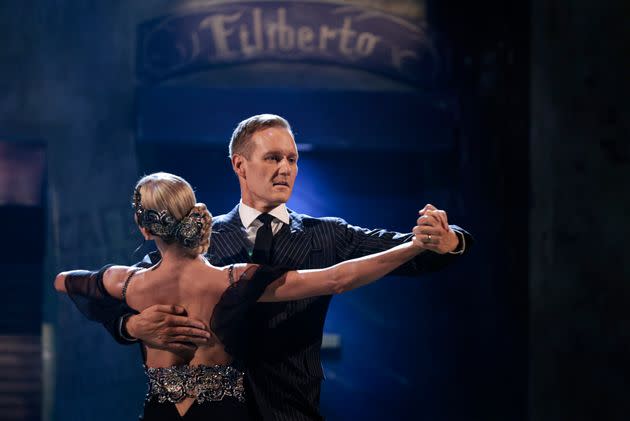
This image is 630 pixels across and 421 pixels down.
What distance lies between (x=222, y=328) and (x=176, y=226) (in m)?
0.46

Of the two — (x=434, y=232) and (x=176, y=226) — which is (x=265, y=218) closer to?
(x=176, y=226)

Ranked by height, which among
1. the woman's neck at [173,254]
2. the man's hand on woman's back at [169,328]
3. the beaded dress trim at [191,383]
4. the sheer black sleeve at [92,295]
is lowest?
the beaded dress trim at [191,383]

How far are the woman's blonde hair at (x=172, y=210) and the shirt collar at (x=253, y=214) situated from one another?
54cm

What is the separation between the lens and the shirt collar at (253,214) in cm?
364

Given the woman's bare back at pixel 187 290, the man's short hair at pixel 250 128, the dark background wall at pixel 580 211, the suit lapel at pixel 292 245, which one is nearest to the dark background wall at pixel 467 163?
the dark background wall at pixel 580 211

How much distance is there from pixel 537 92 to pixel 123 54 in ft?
11.4

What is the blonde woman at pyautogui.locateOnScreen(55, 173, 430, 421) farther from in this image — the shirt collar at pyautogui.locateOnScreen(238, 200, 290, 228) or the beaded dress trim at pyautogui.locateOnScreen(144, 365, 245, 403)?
the shirt collar at pyautogui.locateOnScreen(238, 200, 290, 228)

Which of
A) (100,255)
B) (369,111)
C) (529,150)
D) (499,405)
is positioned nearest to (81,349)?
(100,255)

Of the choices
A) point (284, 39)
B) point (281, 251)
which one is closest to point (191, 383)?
point (281, 251)

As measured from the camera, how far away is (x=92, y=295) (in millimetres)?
3312

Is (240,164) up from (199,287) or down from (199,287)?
up

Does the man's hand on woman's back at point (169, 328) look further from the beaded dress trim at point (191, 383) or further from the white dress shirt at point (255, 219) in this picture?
the white dress shirt at point (255, 219)

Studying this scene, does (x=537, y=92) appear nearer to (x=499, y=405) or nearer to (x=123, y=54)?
(x=499, y=405)

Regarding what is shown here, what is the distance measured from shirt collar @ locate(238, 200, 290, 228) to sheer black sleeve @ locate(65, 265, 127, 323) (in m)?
0.67
